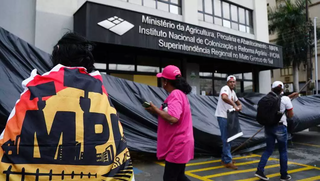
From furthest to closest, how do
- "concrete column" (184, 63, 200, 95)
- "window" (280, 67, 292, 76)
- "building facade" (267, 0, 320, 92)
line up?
"window" (280, 67, 292, 76), "building facade" (267, 0, 320, 92), "concrete column" (184, 63, 200, 95)

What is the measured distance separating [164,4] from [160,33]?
3186mm

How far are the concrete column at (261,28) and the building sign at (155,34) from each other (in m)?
3.46

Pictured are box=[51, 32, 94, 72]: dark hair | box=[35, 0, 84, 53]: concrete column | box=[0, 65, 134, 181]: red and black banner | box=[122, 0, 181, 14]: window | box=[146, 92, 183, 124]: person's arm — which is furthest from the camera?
box=[122, 0, 181, 14]: window

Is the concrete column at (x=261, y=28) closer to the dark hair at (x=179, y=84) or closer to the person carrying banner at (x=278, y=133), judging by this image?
the person carrying banner at (x=278, y=133)

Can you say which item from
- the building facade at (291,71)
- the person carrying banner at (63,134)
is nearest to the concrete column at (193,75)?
the person carrying banner at (63,134)

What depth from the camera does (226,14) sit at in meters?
14.9

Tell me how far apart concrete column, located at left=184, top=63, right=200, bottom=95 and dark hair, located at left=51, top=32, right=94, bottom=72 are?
12088 mm

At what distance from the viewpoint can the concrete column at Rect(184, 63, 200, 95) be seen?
44.6ft

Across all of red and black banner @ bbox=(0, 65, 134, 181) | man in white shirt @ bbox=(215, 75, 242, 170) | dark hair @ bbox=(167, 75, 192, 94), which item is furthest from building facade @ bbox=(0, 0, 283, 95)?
red and black banner @ bbox=(0, 65, 134, 181)

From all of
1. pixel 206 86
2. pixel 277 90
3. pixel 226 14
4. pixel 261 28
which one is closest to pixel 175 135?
pixel 277 90

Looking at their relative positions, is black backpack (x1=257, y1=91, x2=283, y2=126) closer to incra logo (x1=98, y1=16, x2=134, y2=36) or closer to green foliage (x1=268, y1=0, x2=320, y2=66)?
incra logo (x1=98, y1=16, x2=134, y2=36)

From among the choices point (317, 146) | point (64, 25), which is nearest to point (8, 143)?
point (317, 146)

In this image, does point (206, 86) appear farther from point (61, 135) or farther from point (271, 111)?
point (61, 135)

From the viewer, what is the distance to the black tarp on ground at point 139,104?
139 inches
